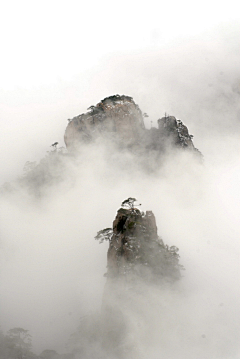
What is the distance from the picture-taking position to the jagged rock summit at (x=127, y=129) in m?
130

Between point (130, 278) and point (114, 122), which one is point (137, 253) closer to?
point (130, 278)

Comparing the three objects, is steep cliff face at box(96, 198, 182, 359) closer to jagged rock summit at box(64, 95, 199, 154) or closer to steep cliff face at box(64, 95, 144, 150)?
jagged rock summit at box(64, 95, 199, 154)

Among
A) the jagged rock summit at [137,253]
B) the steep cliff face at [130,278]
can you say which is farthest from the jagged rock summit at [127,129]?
the steep cliff face at [130,278]

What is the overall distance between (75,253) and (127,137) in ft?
158

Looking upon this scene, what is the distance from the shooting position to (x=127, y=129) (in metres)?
132

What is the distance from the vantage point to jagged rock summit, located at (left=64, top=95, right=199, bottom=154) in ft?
428

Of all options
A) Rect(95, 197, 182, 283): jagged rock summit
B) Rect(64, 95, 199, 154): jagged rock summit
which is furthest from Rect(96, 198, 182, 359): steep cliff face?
Rect(64, 95, 199, 154): jagged rock summit

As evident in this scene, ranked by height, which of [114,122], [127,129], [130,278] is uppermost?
[114,122]

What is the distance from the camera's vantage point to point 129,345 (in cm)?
6316

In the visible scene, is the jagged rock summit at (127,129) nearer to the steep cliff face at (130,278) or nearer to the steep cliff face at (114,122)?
the steep cliff face at (114,122)

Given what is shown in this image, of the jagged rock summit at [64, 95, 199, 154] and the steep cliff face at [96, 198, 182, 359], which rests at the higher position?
the jagged rock summit at [64, 95, 199, 154]

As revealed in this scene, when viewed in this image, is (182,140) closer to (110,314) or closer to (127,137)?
(127,137)

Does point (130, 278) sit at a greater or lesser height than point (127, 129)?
lesser

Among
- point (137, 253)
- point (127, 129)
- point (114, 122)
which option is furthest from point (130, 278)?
point (114, 122)
